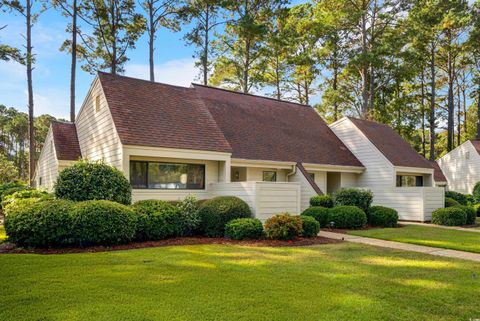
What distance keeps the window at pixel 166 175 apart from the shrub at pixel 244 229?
4.12 meters

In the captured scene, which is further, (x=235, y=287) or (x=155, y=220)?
(x=155, y=220)

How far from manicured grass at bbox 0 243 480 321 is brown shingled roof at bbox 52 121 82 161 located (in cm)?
1016

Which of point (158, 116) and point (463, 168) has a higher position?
point (158, 116)

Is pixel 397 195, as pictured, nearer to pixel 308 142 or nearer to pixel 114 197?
pixel 308 142

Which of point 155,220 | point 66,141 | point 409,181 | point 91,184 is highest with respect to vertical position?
point 66,141

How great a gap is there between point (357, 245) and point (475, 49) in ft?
115

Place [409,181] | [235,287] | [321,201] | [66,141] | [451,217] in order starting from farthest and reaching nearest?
[409,181]
[66,141]
[451,217]
[321,201]
[235,287]

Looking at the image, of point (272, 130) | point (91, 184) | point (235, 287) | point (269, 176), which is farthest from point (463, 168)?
point (235, 287)

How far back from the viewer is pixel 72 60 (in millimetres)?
24938

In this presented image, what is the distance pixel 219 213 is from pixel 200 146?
3.77m

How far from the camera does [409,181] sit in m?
23.0

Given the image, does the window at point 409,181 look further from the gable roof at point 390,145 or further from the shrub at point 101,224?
the shrub at point 101,224

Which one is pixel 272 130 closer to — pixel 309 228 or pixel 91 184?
pixel 309 228

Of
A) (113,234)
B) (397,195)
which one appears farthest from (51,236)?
(397,195)
